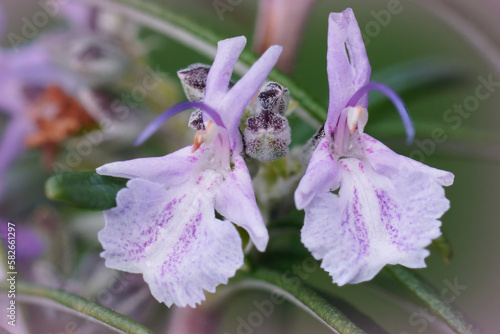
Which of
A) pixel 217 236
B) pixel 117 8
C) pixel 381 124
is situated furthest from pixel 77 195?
pixel 381 124

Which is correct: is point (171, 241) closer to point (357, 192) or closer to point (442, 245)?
point (357, 192)

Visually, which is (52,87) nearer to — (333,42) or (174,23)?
(174,23)

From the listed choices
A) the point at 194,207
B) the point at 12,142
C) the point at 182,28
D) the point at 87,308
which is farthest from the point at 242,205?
the point at 12,142

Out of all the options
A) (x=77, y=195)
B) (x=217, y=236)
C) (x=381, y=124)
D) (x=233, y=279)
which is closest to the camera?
Result: (x=217, y=236)

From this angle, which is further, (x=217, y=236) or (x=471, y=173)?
(x=471, y=173)

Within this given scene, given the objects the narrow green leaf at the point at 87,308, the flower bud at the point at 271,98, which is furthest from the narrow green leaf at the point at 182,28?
the narrow green leaf at the point at 87,308
